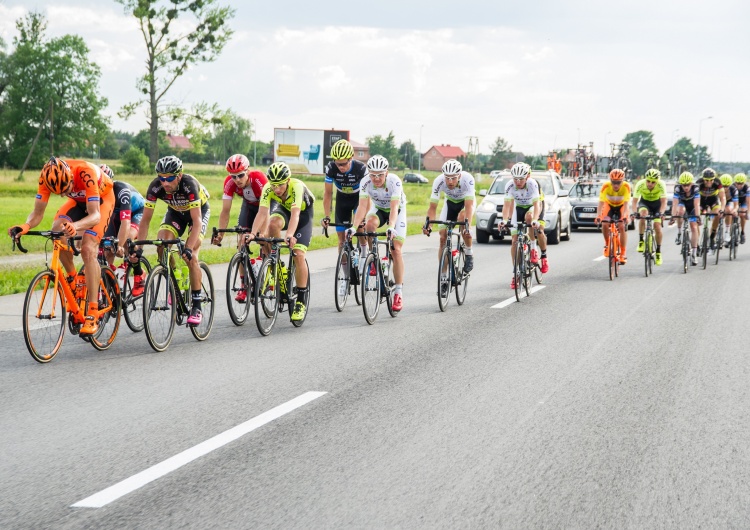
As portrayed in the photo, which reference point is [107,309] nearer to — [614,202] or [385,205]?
[385,205]

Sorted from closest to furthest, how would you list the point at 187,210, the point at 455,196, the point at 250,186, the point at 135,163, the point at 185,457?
the point at 185,457, the point at 187,210, the point at 250,186, the point at 455,196, the point at 135,163

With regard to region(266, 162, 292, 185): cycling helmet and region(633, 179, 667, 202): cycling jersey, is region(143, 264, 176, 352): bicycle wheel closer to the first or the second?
region(266, 162, 292, 185): cycling helmet

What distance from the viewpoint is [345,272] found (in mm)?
10602

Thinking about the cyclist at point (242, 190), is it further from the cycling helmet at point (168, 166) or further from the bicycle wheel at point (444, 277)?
the bicycle wheel at point (444, 277)

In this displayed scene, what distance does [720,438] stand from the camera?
5.48 meters

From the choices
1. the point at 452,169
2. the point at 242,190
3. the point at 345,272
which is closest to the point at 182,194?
the point at 242,190

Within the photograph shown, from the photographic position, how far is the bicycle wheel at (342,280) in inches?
407

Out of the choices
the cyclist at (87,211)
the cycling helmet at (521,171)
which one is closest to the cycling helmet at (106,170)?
the cyclist at (87,211)

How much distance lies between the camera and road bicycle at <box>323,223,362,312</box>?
10.3 meters

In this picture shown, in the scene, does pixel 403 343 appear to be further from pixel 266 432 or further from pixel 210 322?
pixel 266 432

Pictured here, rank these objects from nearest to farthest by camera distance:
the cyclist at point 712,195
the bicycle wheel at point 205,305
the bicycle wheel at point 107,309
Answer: the bicycle wheel at point 107,309 < the bicycle wheel at point 205,305 < the cyclist at point 712,195

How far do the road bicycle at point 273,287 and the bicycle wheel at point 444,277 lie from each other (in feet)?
6.66

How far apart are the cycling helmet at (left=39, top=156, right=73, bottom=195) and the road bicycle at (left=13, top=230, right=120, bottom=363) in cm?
37

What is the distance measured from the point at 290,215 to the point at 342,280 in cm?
143
